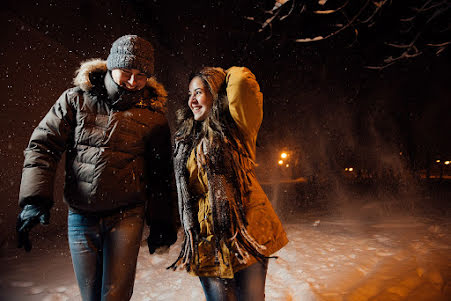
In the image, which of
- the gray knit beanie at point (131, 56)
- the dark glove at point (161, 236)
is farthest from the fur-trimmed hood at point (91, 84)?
the dark glove at point (161, 236)

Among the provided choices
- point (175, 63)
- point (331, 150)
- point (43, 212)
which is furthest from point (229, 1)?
point (331, 150)

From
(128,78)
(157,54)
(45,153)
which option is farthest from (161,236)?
(157,54)

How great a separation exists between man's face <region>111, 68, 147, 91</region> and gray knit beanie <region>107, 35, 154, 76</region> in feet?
0.11

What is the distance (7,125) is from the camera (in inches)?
163

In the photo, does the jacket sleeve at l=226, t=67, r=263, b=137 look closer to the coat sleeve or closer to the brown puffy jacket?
the coat sleeve

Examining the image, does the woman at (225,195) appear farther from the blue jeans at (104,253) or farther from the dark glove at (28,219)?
the dark glove at (28,219)

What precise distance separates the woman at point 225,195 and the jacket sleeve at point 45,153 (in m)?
0.77

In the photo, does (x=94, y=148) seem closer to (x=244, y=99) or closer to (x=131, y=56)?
(x=131, y=56)

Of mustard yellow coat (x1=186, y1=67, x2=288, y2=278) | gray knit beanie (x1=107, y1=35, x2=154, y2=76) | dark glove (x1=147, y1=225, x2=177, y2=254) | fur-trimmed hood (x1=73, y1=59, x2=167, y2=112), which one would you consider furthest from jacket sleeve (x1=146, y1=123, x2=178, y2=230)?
gray knit beanie (x1=107, y1=35, x2=154, y2=76)

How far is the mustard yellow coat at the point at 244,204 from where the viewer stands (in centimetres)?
151

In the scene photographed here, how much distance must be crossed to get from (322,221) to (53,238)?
20.7ft

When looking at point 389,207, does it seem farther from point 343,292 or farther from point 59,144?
point 59,144

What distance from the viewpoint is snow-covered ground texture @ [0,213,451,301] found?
2736 millimetres

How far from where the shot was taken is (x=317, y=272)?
131 inches
